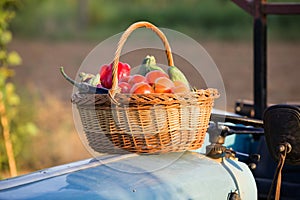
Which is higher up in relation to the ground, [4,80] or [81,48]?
[4,80]

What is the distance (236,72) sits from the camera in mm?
14938

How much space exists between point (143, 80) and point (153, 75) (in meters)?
0.05

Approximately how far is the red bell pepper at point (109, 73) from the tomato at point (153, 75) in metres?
0.11

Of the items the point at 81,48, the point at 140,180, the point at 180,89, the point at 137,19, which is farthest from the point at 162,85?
the point at 137,19

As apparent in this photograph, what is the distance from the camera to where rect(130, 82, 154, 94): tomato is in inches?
88.0

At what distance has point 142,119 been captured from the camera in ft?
7.22

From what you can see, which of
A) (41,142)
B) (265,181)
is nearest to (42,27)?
(41,142)

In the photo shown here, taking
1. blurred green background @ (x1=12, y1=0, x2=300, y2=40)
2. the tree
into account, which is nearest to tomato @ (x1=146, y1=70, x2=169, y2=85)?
the tree

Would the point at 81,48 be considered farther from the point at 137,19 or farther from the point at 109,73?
the point at 109,73

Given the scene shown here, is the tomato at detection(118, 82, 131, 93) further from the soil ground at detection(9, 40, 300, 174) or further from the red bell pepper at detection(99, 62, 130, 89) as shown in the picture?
the soil ground at detection(9, 40, 300, 174)

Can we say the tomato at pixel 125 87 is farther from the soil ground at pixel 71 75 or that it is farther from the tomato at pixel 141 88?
the soil ground at pixel 71 75

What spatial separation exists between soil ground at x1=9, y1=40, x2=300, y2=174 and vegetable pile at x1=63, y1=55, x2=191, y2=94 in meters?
4.70

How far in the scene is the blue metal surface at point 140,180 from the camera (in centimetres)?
216

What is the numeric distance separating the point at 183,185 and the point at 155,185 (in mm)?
109
